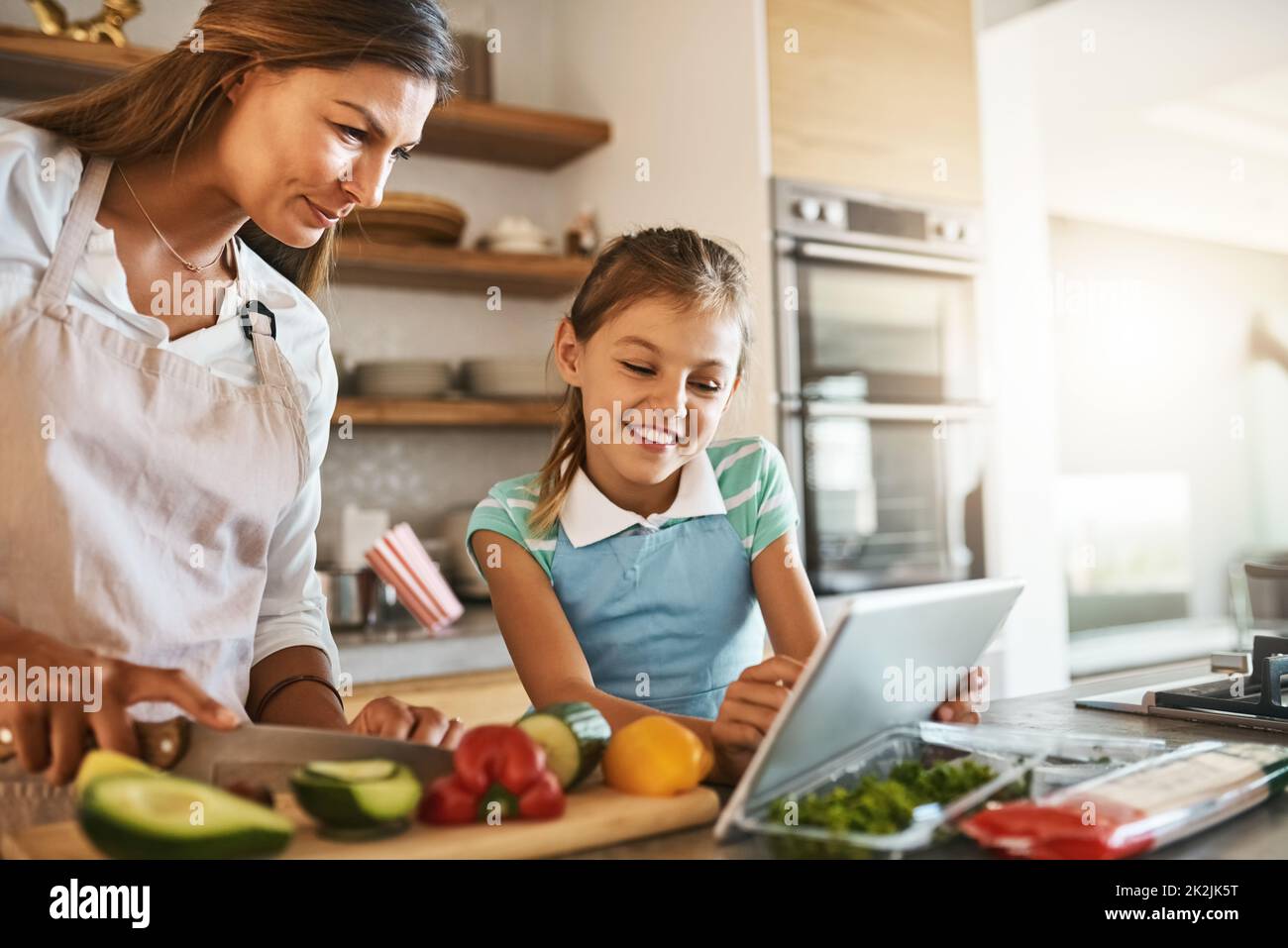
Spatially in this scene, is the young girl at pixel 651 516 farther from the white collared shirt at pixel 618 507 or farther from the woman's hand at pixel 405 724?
the woman's hand at pixel 405 724

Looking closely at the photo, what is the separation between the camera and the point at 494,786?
0.81 metres

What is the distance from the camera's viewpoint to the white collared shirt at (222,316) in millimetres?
1159

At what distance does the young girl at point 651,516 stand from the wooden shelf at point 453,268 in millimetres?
1404

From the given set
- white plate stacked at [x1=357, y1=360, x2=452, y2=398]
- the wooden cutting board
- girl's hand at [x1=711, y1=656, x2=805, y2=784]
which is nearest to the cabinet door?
white plate stacked at [x1=357, y1=360, x2=452, y2=398]

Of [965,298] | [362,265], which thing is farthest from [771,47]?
[362,265]

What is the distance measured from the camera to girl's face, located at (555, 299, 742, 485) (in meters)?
1.35

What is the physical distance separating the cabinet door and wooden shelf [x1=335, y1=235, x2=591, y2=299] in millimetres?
686

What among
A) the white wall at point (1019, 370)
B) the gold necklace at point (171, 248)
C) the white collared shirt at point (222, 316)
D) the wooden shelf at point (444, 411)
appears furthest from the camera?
the white wall at point (1019, 370)

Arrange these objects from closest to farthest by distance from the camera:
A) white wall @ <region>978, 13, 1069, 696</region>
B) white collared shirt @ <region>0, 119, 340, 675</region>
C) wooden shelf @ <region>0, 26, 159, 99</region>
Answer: white collared shirt @ <region>0, 119, 340, 675</region>
wooden shelf @ <region>0, 26, 159, 99</region>
white wall @ <region>978, 13, 1069, 696</region>

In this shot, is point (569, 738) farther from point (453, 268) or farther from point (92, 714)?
point (453, 268)

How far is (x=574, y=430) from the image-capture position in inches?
60.9

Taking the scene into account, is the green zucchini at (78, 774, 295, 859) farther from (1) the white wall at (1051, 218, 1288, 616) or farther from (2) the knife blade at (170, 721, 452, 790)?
(1) the white wall at (1051, 218, 1288, 616)

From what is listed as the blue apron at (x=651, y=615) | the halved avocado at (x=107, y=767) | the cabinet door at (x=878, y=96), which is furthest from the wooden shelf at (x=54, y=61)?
the halved avocado at (x=107, y=767)
